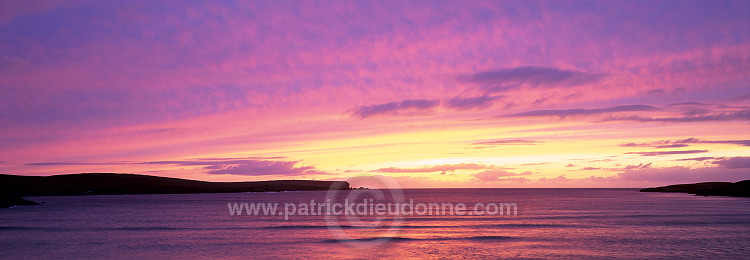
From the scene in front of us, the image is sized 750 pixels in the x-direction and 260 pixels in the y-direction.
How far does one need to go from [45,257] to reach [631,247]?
3932cm

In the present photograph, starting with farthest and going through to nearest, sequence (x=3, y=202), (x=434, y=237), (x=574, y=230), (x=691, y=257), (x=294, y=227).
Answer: (x=3, y=202), (x=294, y=227), (x=574, y=230), (x=434, y=237), (x=691, y=257)

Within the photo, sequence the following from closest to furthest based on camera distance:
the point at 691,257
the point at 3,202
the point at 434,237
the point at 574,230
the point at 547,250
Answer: the point at 691,257, the point at 547,250, the point at 434,237, the point at 574,230, the point at 3,202

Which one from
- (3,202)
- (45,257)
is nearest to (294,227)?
(45,257)

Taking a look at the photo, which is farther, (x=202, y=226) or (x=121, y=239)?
(x=202, y=226)

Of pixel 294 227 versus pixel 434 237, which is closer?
pixel 434 237

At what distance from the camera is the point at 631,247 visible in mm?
37094

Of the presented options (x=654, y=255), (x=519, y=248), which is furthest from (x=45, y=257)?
(x=654, y=255)

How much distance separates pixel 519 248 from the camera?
36656 millimetres

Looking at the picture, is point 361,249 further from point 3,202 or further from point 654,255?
point 3,202

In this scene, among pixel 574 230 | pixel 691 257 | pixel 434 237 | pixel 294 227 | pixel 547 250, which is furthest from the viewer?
pixel 294 227

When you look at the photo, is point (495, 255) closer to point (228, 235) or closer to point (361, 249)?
point (361, 249)

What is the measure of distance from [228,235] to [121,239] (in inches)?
341

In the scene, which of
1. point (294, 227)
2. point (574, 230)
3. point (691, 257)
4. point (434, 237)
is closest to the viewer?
point (691, 257)

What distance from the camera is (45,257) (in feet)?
111
